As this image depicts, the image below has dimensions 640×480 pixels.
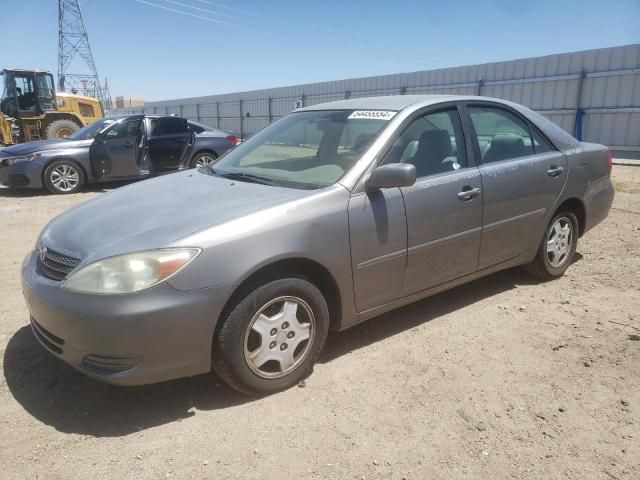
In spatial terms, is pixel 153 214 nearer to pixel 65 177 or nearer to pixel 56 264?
pixel 56 264

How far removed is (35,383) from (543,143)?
4072 millimetres

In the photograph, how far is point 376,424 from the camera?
2469mm

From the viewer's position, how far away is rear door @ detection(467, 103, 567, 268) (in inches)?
142

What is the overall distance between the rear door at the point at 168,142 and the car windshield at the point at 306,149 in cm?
630

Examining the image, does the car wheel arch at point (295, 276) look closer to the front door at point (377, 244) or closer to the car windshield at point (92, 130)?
the front door at point (377, 244)

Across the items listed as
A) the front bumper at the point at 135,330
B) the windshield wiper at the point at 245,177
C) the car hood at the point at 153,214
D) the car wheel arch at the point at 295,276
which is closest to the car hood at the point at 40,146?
the car hood at the point at 153,214

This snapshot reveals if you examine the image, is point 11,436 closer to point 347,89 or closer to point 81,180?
point 81,180

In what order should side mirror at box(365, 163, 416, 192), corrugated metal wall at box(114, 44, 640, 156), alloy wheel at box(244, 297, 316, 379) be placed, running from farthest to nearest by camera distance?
corrugated metal wall at box(114, 44, 640, 156)
side mirror at box(365, 163, 416, 192)
alloy wheel at box(244, 297, 316, 379)

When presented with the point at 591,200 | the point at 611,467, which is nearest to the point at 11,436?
the point at 611,467

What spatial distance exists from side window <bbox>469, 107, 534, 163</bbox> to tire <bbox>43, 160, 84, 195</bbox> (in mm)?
7880

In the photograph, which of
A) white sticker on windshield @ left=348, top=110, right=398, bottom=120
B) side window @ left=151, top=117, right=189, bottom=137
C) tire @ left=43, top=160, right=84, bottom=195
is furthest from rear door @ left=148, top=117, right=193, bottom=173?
white sticker on windshield @ left=348, top=110, right=398, bottom=120

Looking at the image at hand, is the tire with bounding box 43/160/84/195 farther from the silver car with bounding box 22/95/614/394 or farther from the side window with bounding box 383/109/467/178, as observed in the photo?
the side window with bounding box 383/109/467/178

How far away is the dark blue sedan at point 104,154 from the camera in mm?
8773

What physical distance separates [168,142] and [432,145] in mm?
7642
